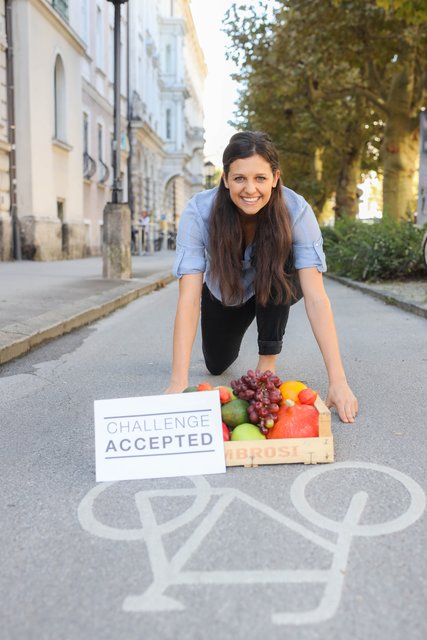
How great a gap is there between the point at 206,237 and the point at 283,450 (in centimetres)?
133

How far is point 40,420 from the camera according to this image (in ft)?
12.5

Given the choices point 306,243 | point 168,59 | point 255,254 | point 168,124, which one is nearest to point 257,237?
point 255,254

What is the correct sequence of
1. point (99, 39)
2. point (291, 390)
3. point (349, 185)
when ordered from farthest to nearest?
point (99, 39)
point (349, 185)
point (291, 390)

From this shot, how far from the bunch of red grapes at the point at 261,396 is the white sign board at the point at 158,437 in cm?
23

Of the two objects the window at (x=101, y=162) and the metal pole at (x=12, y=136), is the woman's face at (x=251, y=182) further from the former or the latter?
the window at (x=101, y=162)

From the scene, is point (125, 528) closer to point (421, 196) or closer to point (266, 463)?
point (266, 463)

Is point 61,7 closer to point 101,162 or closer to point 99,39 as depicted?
point 99,39

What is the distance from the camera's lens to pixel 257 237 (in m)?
3.83

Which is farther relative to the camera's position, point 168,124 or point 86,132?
point 168,124

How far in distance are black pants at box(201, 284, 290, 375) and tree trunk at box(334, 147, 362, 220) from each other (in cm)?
2333

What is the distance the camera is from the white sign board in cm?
282

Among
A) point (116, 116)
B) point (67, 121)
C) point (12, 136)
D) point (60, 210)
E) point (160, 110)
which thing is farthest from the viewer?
point (160, 110)

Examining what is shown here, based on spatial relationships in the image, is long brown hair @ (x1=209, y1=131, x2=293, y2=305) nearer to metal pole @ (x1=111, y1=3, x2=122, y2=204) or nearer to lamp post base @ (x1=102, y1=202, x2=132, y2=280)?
lamp post base @ (x1=102, y1=202, x2=132, y2=280)

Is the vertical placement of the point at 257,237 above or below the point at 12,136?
below
